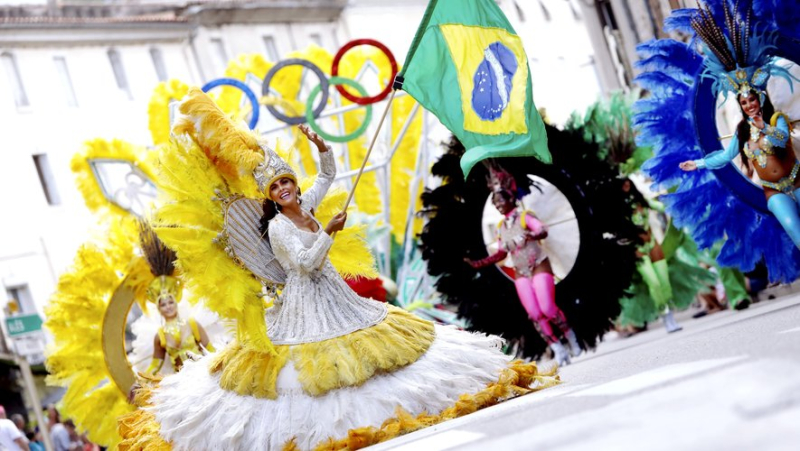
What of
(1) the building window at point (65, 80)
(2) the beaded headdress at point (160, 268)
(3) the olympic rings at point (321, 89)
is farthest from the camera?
(1) the building window at point (65, 80)

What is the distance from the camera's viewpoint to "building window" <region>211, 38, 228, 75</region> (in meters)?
40.6

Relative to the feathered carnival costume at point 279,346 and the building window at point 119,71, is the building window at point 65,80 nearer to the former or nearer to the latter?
the building window at point 119,71

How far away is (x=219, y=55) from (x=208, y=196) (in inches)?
1307

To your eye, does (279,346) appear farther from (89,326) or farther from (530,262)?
(89,326)

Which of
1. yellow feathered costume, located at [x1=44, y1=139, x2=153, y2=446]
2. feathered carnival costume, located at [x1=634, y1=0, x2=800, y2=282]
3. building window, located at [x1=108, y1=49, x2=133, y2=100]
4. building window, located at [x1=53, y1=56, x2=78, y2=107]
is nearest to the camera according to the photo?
feathered carnival costume, located at [x1=634, y1=0, x2=800, y2=282]

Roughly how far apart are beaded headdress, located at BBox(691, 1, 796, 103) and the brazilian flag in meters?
2.09

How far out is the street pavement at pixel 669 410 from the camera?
4.11 metres

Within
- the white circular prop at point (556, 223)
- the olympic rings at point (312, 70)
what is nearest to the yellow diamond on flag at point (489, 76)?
the white circular prop at point (556, 223)

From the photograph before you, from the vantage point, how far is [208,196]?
840 centimetres

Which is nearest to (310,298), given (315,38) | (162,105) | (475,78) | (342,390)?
(342,390)

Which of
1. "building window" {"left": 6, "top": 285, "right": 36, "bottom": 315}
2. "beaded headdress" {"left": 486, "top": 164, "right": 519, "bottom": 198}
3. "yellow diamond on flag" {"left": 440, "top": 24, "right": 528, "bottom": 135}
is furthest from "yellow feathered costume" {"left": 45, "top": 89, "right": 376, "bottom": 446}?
"building window" {"left": 6, "top": 285, "right": 36, "bottom": 315}

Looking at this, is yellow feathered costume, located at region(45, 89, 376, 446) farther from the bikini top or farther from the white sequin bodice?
the bikini top

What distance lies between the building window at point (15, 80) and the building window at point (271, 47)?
9.22 meters

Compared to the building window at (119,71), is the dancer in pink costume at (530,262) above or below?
below
